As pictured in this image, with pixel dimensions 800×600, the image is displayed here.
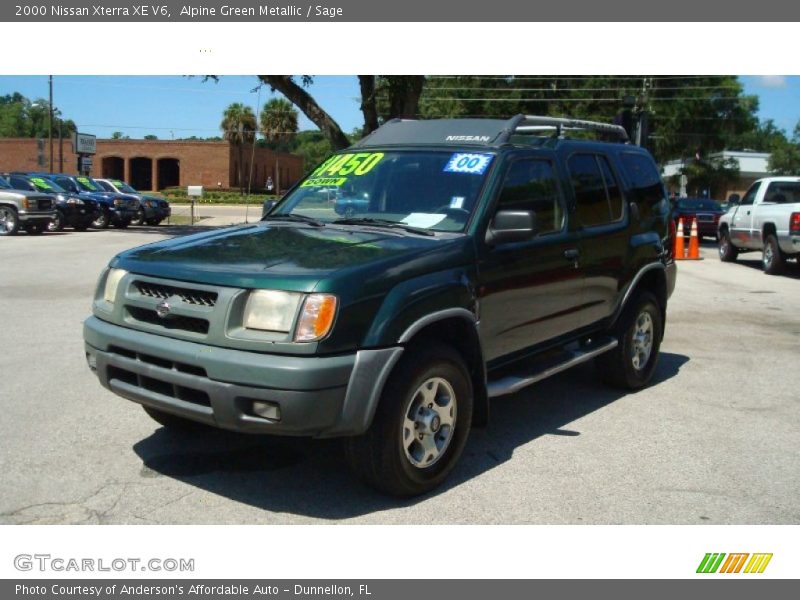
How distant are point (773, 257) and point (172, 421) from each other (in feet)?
47.5

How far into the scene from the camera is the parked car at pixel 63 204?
Result: 24.0 m

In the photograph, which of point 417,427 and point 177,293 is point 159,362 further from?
point 417,427

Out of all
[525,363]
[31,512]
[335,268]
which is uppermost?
[335,268]

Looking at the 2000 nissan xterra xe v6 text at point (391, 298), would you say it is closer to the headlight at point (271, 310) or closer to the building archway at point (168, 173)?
the headlight at point (271, 310)

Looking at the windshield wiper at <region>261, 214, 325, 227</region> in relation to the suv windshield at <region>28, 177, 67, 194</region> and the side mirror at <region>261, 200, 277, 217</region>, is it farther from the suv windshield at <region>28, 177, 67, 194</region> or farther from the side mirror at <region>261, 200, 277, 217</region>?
the suv windshield at <region>28, 177, 67, 194</region>

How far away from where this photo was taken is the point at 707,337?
30.8 ft

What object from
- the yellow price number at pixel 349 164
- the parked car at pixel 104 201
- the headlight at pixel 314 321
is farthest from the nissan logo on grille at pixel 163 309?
the parked car at pixel 104 201

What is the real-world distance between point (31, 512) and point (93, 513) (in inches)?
12.2

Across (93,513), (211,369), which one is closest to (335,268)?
(211,369)

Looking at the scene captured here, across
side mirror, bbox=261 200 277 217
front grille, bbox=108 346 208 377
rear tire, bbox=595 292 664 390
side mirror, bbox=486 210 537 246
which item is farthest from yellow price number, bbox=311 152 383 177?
rear tire, bbox=595 292 664 390

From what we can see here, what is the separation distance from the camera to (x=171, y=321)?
415 centimetres

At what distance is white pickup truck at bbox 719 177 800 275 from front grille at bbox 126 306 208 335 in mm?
14456

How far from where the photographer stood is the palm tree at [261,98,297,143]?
202ft

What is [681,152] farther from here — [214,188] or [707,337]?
[707,337]
